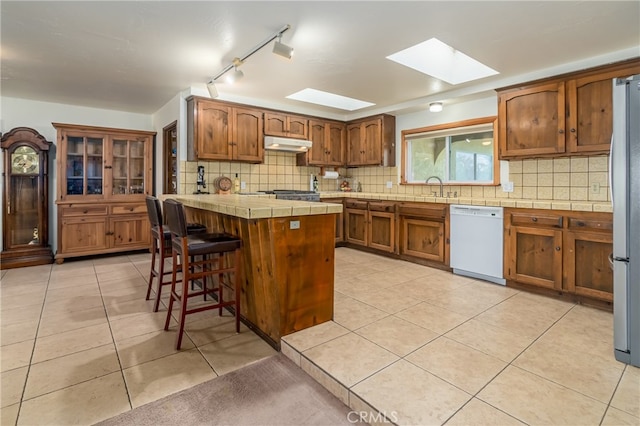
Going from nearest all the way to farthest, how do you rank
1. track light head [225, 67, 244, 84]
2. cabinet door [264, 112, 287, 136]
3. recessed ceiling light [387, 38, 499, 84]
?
track light head [225, 67, 244, 84], recessed ceiling light [387, 38, 499, 84], cabinet door [264, 112, 287, 136]

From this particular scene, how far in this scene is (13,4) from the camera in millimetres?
2195

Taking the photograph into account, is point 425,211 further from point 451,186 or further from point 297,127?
point 297,127

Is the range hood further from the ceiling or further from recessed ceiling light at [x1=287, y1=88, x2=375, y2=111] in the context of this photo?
the ceiling

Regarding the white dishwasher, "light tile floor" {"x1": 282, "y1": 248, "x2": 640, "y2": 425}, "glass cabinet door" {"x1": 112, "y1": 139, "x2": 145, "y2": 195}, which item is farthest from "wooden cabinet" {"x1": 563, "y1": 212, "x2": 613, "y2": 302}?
"glass cabinet door" {"x1": 112, "y1": 139, "x2": 145, "y2": 195}

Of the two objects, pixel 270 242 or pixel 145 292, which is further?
pixel 145 292

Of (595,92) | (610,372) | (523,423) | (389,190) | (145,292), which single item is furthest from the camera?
(389,190)

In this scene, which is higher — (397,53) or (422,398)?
(397,53)

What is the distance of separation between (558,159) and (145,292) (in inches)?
177

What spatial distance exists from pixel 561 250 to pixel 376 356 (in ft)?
6.95

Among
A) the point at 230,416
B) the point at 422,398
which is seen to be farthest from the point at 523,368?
the point at 230,416

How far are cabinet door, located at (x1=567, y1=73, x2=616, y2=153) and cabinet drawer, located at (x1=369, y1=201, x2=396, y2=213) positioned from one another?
2001 millimetres

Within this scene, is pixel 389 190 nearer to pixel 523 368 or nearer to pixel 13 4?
pixel 523 368

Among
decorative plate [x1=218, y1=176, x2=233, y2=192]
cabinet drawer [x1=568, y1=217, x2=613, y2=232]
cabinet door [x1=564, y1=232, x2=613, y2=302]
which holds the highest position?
decorative plate [x1=218, y1=176, x2=233, y2=192]

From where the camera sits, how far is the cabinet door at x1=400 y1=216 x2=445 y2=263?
3932mm
